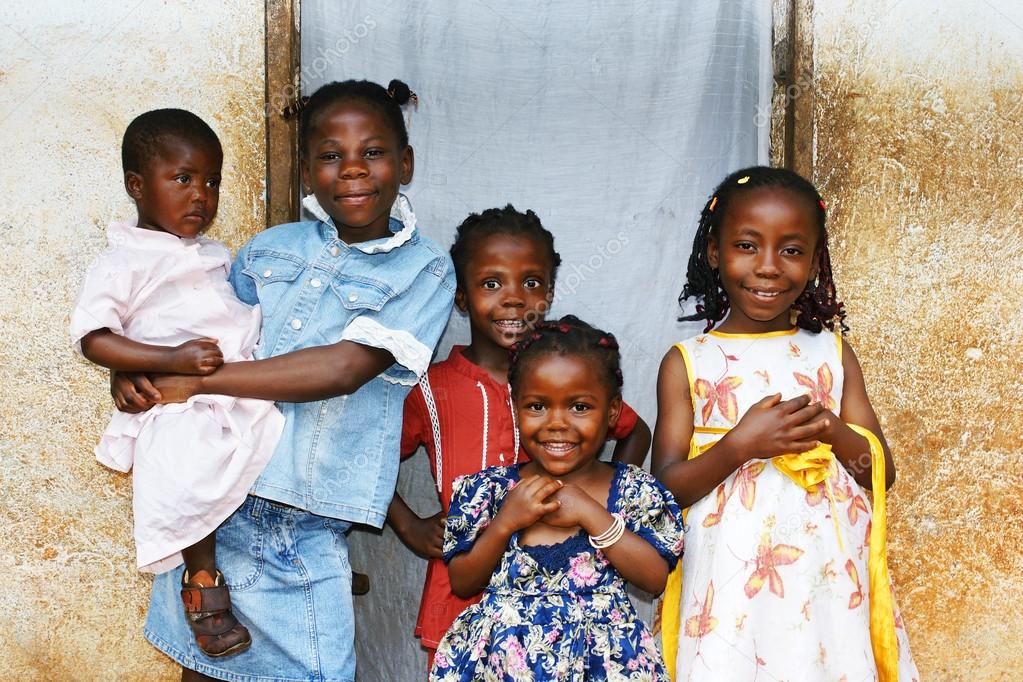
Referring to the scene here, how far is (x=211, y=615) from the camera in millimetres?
2484

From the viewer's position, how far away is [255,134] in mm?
3281

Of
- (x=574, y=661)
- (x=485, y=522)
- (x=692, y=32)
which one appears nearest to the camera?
(x=574, y=661)

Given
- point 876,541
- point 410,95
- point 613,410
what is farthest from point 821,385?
point 410,95

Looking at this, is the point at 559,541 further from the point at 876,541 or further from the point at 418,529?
the point at 876,541

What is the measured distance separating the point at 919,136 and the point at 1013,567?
131cm

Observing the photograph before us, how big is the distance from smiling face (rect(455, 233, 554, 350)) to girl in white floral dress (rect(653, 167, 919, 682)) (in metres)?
0.39

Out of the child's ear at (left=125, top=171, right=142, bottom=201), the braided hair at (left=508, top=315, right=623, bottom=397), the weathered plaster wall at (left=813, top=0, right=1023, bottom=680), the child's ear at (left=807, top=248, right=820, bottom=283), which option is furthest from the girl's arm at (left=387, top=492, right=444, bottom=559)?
the weathered plaster wall at (left=813, top=0, right=1023, bottom=680)

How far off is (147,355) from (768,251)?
144 centimetres

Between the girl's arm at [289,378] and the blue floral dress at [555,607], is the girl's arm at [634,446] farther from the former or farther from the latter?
the girl's arm at [289,378]

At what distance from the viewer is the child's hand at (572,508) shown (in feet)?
7.82

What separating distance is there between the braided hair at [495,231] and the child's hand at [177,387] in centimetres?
78

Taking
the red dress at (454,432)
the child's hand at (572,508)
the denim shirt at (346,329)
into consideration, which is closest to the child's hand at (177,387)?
the denim shirt at (346,329)

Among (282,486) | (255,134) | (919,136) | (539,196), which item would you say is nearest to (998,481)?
(919,136)

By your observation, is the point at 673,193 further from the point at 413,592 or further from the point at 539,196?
the point at 413,592
